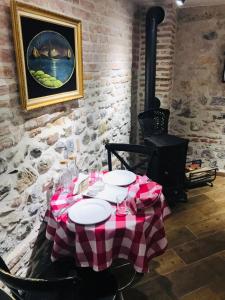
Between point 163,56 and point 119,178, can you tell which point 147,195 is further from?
point 163,56

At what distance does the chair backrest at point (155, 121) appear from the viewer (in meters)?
3.60

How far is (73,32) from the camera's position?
2.08 metres

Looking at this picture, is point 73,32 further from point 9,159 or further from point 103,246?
point 103,246

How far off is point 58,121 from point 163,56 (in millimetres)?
2248

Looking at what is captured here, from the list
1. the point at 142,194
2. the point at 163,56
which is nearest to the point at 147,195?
the point at 142,194

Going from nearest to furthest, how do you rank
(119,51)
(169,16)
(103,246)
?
(103,246) → (119,51) → (169,16)

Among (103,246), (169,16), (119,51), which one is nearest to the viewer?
(103,246)

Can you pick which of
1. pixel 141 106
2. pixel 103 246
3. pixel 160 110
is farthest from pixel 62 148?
pixel 141 106

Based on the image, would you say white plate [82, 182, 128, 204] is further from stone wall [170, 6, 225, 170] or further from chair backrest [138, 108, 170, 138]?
stone wall [170, 6, 225, 170]

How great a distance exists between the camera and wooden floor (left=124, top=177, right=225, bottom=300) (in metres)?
2.05

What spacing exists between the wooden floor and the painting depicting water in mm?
1827

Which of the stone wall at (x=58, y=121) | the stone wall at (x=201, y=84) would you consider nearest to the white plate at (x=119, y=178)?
the stone wall at (x=58, y=121)

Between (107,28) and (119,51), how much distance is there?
1.43 feet

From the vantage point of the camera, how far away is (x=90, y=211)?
1705 mm
